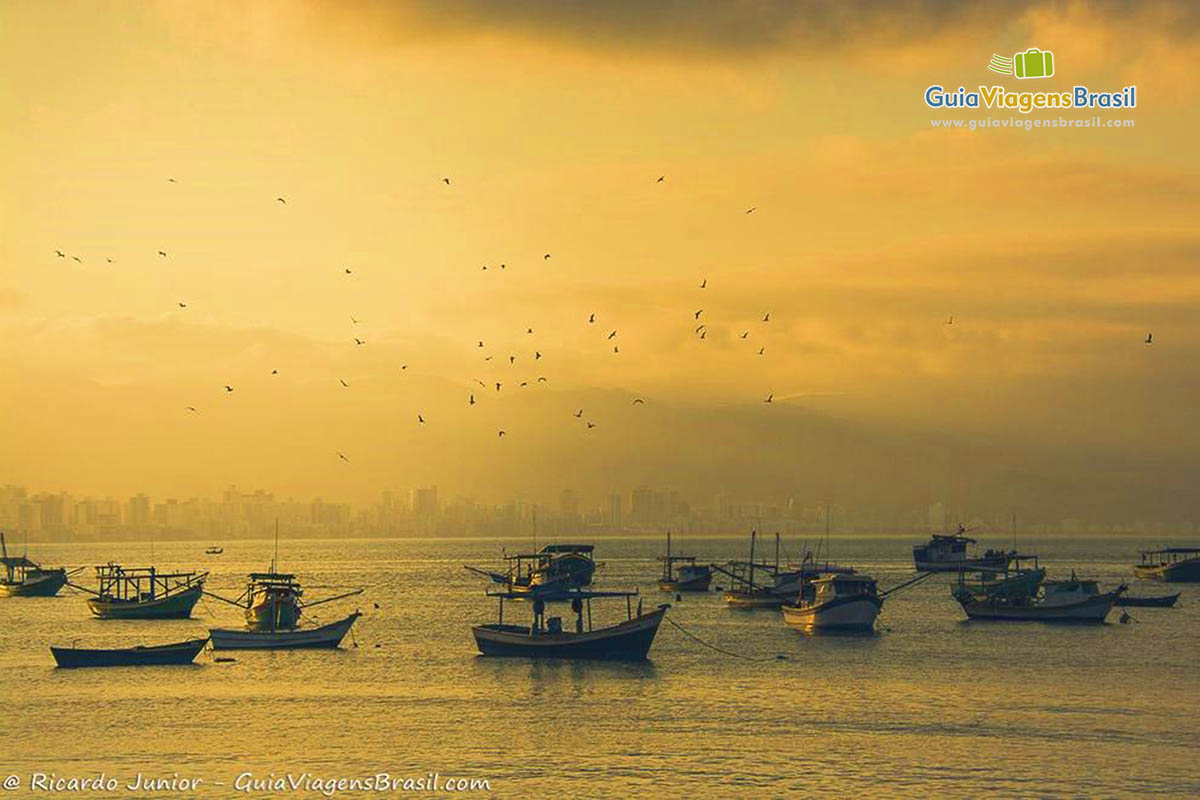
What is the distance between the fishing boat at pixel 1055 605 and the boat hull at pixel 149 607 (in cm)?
6922

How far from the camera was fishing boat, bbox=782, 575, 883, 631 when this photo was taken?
102438mm

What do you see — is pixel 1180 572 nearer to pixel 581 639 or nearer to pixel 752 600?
pixel 752 600

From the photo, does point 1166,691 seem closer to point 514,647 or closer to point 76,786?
point 514,647

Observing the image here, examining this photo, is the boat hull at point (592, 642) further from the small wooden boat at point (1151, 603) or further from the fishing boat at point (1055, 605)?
the small wooden boat at point (1151, 603)

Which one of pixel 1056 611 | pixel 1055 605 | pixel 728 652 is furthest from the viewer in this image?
pixel 1055 605

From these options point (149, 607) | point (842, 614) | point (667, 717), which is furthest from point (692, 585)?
point (667, 717)

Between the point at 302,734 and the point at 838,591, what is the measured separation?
52827 mm

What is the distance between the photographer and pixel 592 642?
80000 millimetres

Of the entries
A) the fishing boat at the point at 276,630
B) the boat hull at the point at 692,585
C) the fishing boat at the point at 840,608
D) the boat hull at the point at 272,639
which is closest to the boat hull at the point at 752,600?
the fishing boat at the point at 840,608

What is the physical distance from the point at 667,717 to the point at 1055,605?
192 feet

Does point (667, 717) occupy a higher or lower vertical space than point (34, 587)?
lower

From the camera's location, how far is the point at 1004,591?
118500 millimetres

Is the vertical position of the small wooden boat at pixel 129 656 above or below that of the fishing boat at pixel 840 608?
below

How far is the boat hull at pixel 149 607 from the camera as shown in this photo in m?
130
